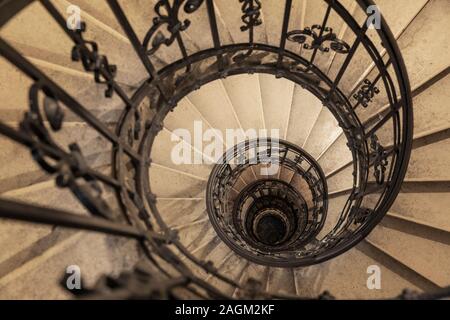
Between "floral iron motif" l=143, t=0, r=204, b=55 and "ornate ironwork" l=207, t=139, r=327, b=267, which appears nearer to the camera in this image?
"floral iron motif" l=143, t=0, r=204, b=55

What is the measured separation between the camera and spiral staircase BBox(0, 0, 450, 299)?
1971 millimetres

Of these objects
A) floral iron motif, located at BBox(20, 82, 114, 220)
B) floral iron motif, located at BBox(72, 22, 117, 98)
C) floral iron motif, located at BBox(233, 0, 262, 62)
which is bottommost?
floral iron motif, located at BBox(20, 82, 114, 220)

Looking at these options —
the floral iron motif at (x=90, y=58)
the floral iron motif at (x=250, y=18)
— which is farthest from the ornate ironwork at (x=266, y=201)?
the floral iron motif at (x=90, y=58)

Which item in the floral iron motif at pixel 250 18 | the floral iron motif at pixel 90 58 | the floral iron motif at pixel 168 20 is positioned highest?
the floral iron motif at pixel 250 18

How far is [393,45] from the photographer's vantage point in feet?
8.77

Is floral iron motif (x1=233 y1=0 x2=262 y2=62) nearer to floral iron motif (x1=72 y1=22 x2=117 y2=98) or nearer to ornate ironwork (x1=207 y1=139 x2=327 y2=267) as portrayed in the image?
floral iron motif (x1=72 y1=22 x2=117 y2=98)

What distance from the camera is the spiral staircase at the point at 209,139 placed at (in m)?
1.97

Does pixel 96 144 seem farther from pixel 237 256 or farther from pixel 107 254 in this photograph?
pixel 237 256

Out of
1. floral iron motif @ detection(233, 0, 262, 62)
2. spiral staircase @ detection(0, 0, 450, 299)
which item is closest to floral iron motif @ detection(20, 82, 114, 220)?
spiral staircase @ detection(0, 0, 450, 299)

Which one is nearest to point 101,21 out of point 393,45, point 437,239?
point 393,45

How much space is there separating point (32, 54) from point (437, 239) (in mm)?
4209

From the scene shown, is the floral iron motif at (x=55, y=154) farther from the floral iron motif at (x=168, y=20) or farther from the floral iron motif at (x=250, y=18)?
the floral iron motif at (x=250, y=18)
